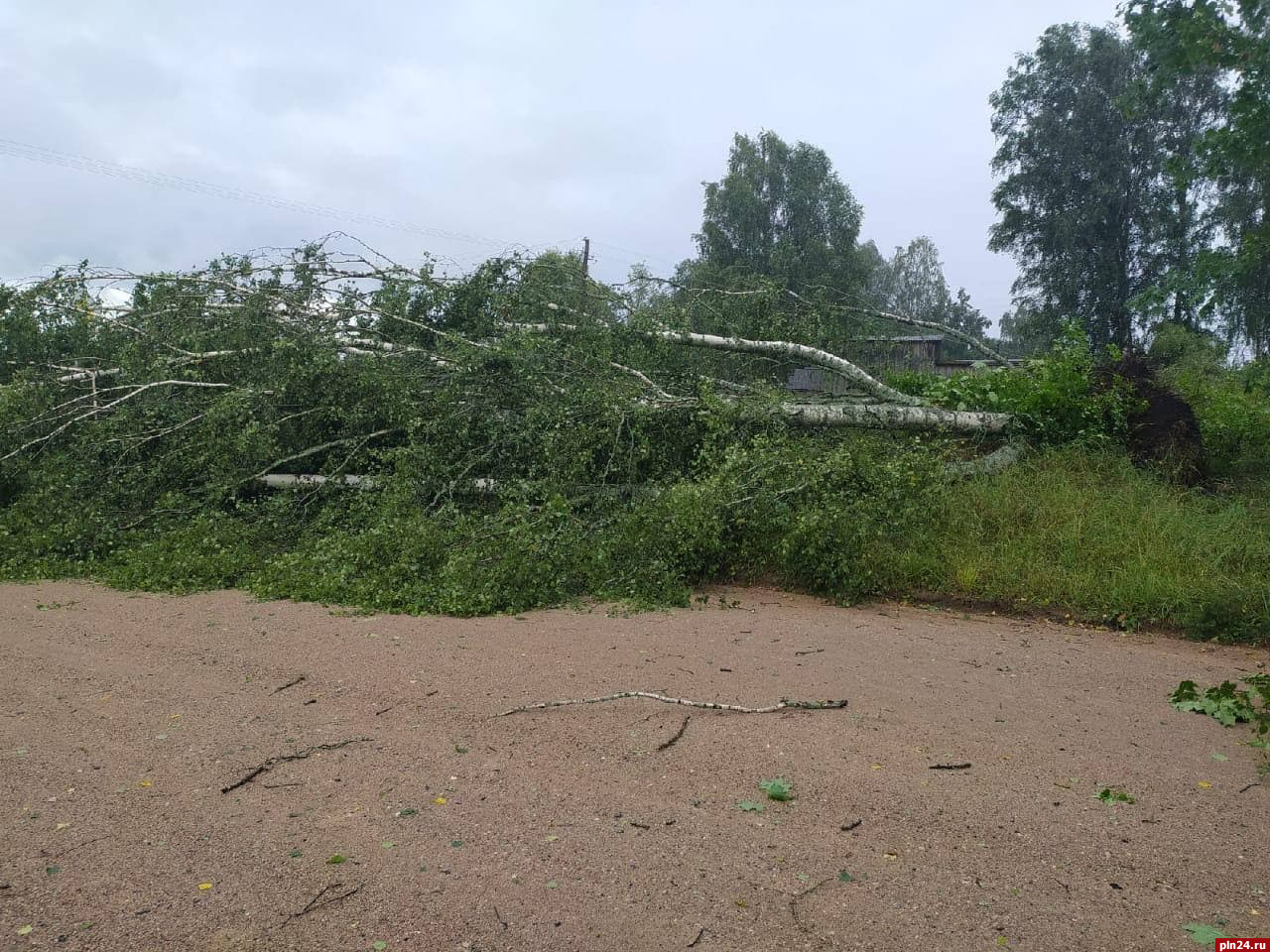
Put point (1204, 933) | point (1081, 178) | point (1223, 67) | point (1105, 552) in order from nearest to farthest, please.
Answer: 1. point (1204, 933)
2. point (1105, 552)
3. point (1223, 67)
4. point (1081, 178)

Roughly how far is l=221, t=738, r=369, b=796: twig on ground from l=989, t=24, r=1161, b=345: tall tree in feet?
78.0

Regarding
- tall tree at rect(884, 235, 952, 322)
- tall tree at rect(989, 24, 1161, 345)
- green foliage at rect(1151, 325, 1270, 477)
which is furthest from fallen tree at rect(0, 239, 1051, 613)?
tall tree at rect(884, 235, 952, 322)

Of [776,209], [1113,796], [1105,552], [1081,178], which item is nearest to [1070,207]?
[1081,178]

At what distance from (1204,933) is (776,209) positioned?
29619mm

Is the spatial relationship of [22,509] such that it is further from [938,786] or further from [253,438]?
[938,786]

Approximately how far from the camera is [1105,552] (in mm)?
6332

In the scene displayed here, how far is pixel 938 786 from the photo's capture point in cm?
304

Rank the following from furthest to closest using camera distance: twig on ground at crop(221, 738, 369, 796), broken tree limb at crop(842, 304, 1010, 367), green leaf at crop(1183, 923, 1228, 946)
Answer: broken tree limb at crop(842, 304, 1010, 367), twig on ground at crop(221, 738, 369, 796), green leaf at crop(1183, 923, 1228, 946)

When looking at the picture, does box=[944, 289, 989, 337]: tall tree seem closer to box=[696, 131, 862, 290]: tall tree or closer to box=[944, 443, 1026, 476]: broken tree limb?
box=[696, 131, 862, 290]: tall tree

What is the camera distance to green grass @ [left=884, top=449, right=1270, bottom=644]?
5648mm

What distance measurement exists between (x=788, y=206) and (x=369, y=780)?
28.9 meters

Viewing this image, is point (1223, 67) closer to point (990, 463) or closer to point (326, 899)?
point (990, 463)

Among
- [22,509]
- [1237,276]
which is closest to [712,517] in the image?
[1237,276]

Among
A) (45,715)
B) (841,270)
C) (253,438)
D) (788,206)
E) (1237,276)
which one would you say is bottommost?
(45,715)
